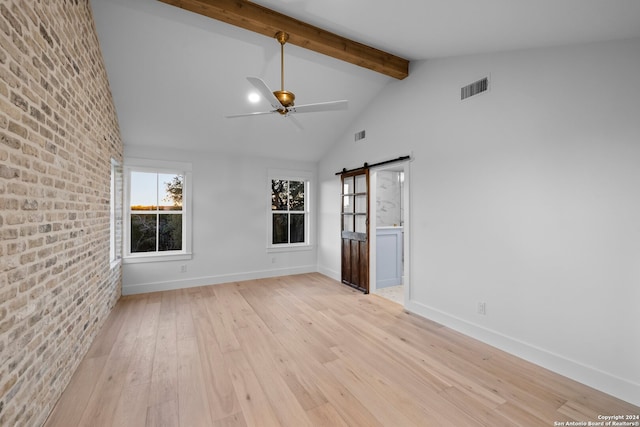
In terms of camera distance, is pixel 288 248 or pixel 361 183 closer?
pixel 361 183

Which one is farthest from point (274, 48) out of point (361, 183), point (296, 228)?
point (296, 228)

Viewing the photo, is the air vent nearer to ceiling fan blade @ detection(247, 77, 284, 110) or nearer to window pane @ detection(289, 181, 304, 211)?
ceiling fan blade @ detection(247, 77, 284, 110)

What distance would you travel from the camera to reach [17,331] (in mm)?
1482

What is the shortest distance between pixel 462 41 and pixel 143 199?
507 centimetres

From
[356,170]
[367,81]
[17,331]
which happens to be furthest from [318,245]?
[17,331]

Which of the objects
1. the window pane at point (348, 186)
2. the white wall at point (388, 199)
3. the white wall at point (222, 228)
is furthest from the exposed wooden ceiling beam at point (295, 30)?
the white wall at point (222, 228)

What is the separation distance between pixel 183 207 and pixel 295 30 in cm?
352

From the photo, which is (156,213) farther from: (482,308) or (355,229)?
(482,308)

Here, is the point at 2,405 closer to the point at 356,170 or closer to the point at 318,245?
the point at 356,170

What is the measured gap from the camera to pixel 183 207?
16.3 feet

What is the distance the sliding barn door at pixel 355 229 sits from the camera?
4.65 metres

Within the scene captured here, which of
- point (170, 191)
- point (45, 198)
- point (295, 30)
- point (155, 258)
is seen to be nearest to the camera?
point (45, 198)

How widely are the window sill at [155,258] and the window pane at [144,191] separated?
2.64 feet

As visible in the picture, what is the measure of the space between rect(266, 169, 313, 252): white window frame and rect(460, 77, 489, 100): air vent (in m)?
3.54
